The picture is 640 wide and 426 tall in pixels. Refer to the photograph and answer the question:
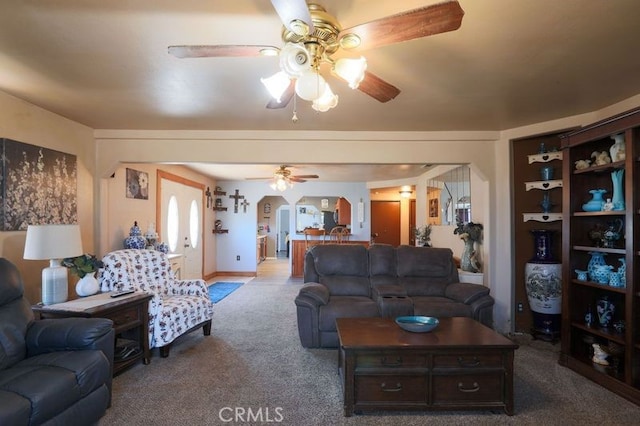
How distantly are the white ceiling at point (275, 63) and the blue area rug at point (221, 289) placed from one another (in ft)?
10.4

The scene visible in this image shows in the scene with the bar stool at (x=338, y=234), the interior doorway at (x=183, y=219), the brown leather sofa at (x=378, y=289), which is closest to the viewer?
the brown leather sofa at (x=378, y=289)

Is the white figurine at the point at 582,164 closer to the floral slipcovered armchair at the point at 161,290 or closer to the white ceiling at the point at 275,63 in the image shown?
the white ceiling at the point at 275,63

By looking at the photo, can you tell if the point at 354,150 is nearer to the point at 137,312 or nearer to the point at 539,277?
the point at 539,277

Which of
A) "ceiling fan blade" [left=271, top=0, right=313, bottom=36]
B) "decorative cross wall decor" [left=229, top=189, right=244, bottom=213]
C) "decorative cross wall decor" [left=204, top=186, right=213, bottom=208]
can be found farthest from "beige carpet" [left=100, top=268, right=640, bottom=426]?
"decorative cross wall decor" [left=229, top=189, right=244, bottom=213]

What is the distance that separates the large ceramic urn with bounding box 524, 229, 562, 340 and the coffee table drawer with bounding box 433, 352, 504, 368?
5.65 ft

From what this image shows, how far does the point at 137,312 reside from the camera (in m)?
3.01

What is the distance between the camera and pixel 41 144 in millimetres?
3117

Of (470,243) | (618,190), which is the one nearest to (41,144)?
(470,243)

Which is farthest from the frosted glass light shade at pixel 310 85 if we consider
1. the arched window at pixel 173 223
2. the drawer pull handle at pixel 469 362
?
the arched window at pixel 173 223

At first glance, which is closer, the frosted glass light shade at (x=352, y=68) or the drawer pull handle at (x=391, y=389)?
the frosted glass light shade at (x=352, y=68)

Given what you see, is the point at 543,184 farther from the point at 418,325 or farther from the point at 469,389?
the point at 469,389

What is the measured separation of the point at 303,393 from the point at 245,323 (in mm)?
1905

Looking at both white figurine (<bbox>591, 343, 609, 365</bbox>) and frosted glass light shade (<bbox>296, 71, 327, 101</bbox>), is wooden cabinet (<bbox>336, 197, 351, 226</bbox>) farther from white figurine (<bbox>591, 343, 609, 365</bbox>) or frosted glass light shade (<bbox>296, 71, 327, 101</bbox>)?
frosted glass light shade (<bbox>296, 71, 327, 101</bbox>)

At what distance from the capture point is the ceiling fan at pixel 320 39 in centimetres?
130
